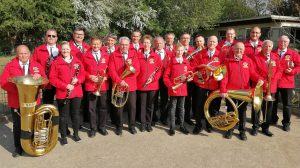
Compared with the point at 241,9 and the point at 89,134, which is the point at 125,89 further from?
the point at 241,9

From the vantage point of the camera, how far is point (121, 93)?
209 inches

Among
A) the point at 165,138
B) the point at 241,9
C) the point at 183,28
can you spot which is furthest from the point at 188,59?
the point at 241,9

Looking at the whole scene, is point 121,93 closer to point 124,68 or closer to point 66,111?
point 124,68

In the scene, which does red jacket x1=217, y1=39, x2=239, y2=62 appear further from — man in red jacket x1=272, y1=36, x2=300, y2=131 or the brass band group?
man in red jacket x1=272, y1=36, x2=300, y2=131

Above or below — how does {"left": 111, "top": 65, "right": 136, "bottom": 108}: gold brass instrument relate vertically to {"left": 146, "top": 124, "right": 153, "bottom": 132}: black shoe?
above

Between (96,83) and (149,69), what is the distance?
3.32 feet

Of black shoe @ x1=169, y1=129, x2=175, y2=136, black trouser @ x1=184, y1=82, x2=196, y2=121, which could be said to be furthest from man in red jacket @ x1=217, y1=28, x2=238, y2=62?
black shoe @ x1=169, y1=129, x2=175, y2=136

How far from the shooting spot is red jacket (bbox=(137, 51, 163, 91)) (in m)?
5.48

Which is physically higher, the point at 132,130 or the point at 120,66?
the point at 120,66

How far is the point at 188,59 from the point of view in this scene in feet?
18.5

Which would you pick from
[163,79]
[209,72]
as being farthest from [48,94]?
[209,72]

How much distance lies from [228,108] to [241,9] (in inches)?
1618

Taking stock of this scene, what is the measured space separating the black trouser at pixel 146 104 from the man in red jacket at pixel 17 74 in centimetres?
190

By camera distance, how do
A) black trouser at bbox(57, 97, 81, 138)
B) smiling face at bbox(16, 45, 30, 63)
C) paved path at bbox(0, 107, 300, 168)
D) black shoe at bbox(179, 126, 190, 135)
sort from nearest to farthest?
paved path at bbox(0, 107, 300, 168), smiling face at bbox(16, 45, 30, 63), black trouser at bbox(57, 97, 81, 138), black shoe at bbox(179, 126, 190, 135)
